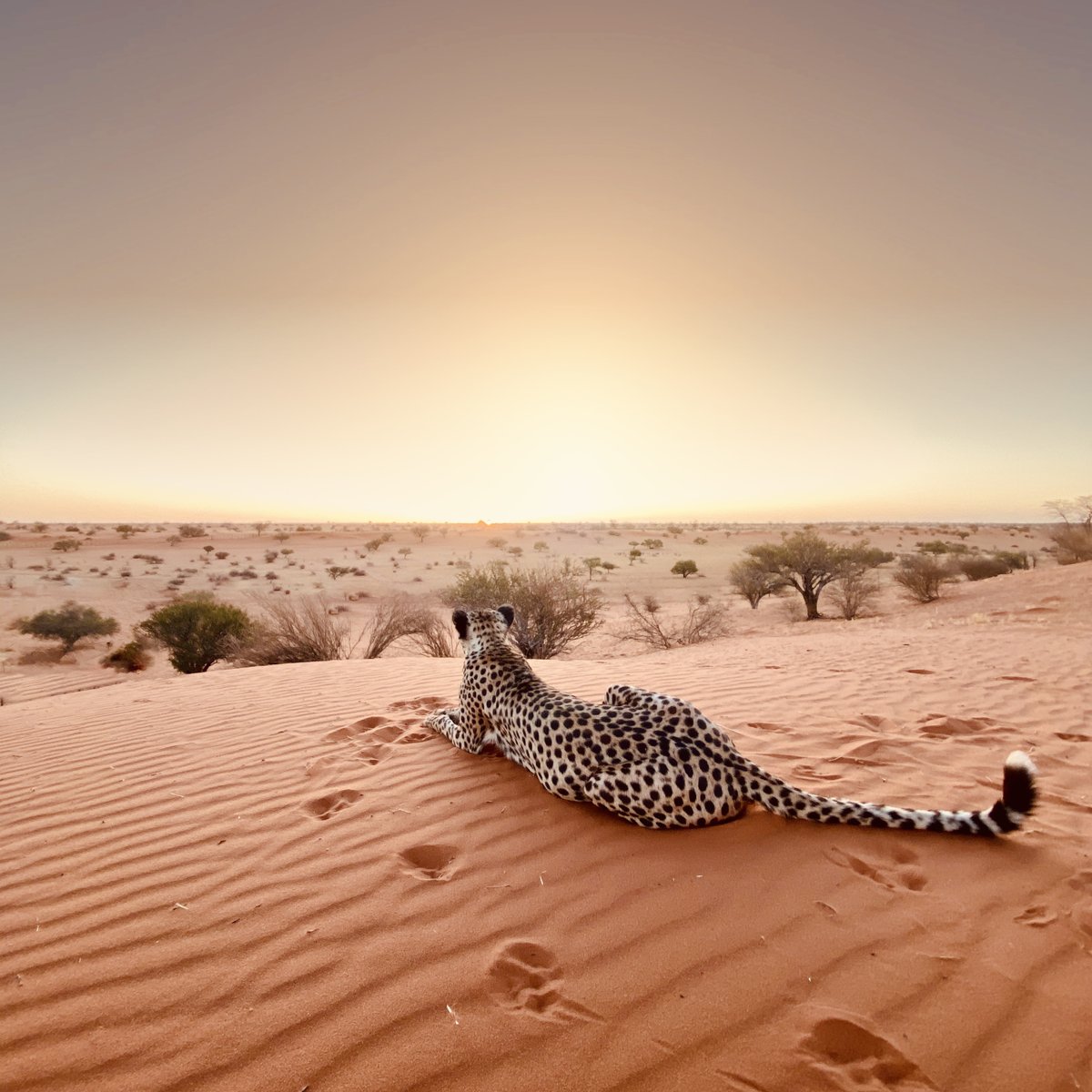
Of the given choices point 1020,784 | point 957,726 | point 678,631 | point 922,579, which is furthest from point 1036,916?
point 922,579

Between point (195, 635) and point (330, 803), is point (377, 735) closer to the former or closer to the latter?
point (330, 803)

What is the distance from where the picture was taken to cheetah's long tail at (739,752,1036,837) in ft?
9.79

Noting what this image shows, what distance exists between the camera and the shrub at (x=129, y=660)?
12805 millimetres

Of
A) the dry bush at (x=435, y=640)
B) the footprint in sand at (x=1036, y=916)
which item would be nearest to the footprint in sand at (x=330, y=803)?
the footprint in sand at (x=1036, y=916)

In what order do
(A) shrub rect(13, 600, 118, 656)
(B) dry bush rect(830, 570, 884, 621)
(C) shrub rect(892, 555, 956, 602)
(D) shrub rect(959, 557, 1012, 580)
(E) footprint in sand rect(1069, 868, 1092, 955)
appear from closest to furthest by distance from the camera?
(E) footprint in sand rect(1069, 868, 1092, 955) < (A) shrub rect(13, 600, 118, 656) < (B) dry bush rect(830, 570, 884, 621) < (C) shrub rect(892, 555, 956, 602) < (D) shrub rect(959, 557, 1012, 580)

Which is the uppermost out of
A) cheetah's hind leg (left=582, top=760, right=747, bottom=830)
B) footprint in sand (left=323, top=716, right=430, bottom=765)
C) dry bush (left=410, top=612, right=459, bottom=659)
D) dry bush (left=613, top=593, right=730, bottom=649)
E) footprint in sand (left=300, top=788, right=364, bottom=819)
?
cheetah's hind leg (left=582, top=760, right=747, bottom=830)

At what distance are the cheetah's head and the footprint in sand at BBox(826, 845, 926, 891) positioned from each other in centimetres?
256

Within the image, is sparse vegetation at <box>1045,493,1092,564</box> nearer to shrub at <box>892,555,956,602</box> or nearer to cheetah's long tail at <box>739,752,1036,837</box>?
shrub at <box>892,555,956,602</box>

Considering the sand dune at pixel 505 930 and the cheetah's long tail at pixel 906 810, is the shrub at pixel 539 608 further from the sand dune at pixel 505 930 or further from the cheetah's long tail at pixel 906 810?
the cheetah's long tail at pixel 906 810

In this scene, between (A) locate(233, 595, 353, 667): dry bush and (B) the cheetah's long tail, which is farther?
(A) locate(233, 595, 353, 667): dry bush

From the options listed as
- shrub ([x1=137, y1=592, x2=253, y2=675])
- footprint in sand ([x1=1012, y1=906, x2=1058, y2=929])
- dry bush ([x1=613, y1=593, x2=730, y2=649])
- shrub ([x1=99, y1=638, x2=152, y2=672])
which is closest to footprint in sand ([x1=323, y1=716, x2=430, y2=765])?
footprint in sand ([x1=1012, y1=906, x2=1058, y2=929])

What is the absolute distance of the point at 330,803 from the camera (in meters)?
3.86

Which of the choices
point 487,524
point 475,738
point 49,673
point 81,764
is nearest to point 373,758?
point 475,738

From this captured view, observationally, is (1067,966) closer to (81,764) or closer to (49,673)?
(81,764)
